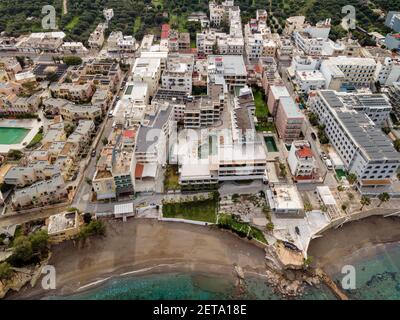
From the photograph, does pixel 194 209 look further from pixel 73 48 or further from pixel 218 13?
pixel 218 13

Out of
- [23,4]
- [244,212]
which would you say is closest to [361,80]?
[244,212]

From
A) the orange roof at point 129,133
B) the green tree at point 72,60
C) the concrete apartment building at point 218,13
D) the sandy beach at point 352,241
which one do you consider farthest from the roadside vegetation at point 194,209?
the concrete apartment building at point 218,13

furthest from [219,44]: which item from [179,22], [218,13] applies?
[179,22]

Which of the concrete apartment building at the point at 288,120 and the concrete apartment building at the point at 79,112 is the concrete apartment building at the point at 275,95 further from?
the concrete apartment building at the point at 79,112

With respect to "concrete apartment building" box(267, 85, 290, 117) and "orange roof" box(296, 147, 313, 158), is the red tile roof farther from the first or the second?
"orange roof" box(296, 147, 313, 158)

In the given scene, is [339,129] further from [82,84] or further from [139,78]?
[82,84]

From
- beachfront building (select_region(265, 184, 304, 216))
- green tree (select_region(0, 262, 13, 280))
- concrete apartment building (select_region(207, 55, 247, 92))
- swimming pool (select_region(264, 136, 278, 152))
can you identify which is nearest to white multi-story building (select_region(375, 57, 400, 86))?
concrete apartment building (select_region(207, 55, 247, 92))
